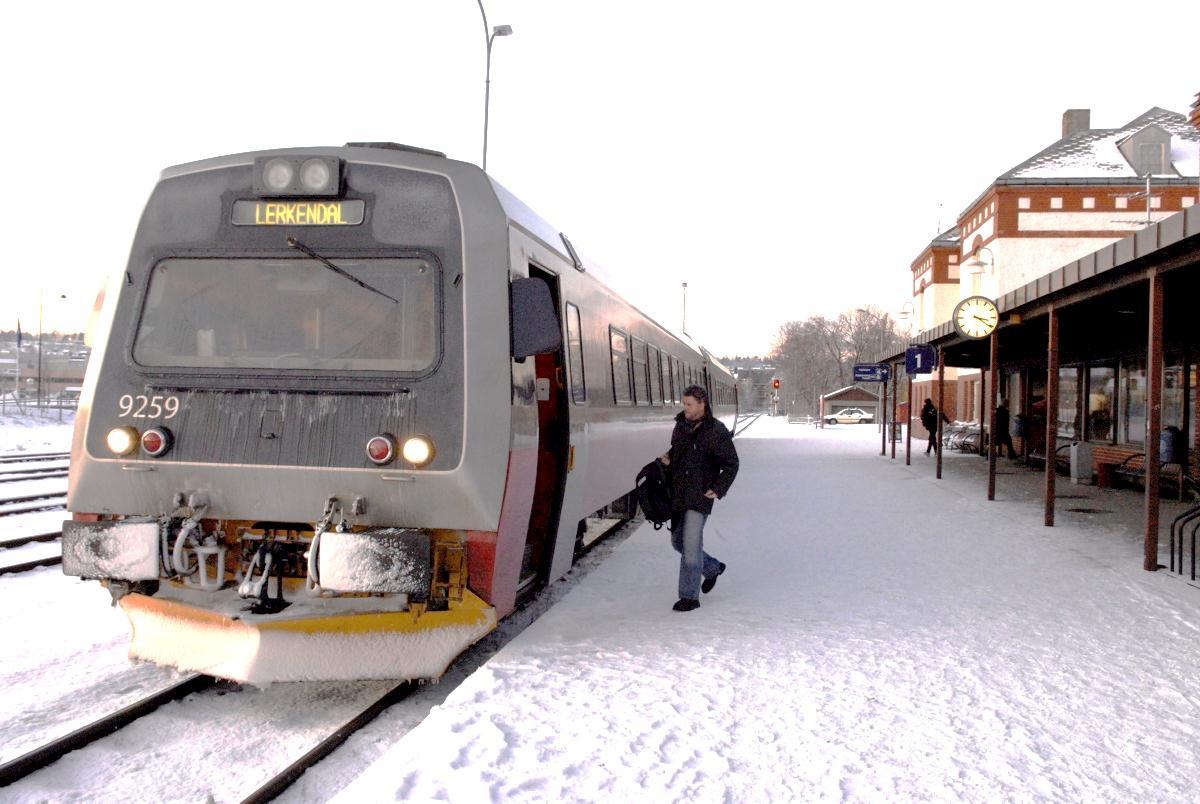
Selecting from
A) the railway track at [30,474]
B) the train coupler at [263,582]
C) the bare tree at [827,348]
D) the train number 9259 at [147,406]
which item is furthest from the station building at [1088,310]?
the bare tree at [827,348]

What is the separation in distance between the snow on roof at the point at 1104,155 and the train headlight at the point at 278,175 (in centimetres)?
3237

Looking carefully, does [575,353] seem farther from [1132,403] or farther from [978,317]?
[1132,403]

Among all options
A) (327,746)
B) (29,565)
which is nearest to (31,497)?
(29,565)

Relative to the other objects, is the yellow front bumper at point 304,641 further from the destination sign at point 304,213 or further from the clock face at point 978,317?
the clock face at point 978,317

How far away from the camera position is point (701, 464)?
6.71 metres

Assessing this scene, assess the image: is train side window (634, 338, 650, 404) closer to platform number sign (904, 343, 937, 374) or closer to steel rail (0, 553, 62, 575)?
steel rail (0, 553, 62, 575)

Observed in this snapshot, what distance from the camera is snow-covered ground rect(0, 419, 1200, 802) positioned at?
12.6 feet

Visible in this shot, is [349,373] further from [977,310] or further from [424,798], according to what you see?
[977,310]

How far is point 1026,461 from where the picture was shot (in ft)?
76.6

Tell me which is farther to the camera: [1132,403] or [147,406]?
[1132,403]

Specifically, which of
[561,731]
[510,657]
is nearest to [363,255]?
[510,657]

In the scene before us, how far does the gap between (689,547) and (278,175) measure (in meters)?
3.59

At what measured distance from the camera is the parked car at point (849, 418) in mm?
65738

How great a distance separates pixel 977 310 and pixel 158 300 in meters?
10.9
